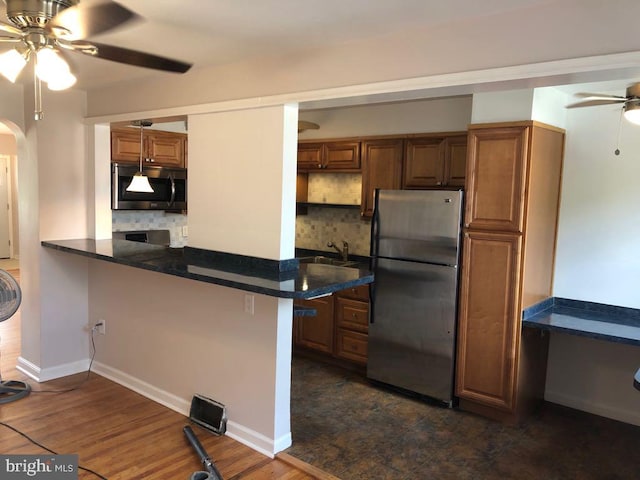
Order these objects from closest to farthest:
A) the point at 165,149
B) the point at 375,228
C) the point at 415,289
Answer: the point at 415,289, the point at 375,228, the point at 165,149

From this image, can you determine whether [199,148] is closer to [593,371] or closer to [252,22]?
[252,22]

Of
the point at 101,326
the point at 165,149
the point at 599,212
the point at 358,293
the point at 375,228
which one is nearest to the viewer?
the point at 599,212

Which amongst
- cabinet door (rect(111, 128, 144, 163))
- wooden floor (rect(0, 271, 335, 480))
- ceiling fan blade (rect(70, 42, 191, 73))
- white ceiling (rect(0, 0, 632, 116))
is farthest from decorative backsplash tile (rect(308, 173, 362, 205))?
ceiling fan blade (rect(70, 42, 191, 73))

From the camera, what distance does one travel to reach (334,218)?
5.07 metres

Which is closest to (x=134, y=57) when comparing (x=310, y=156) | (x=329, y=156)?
(x=329, y=156)

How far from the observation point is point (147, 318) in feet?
11.8

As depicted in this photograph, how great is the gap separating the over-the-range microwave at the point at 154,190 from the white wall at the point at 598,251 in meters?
3.57

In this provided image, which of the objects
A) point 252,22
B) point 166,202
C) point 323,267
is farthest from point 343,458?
point 166,202

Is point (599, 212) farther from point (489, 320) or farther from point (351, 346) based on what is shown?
point (351, 346)

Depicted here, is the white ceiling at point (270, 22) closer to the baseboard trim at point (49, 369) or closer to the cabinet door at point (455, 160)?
the cabinet door at point (455, 160)

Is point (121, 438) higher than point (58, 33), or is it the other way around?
point (58, 33)

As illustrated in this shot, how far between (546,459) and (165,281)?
265 centimetres

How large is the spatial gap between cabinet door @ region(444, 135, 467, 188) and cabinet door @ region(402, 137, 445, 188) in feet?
0.11

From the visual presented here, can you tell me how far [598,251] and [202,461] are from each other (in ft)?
9.84
